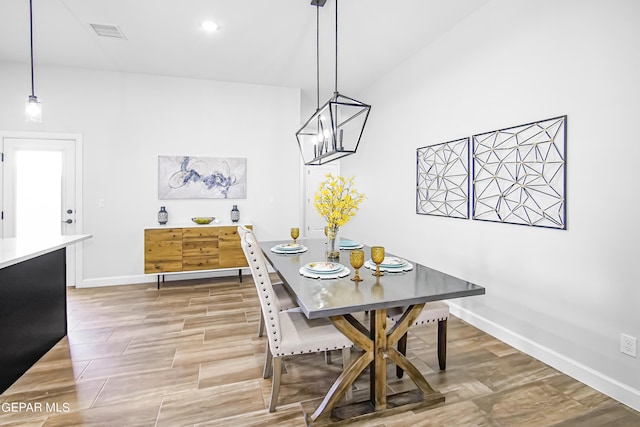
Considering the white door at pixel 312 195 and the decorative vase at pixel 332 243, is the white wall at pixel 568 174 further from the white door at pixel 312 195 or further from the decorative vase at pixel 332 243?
the white door at pixel 312 195

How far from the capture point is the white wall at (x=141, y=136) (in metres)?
4.30

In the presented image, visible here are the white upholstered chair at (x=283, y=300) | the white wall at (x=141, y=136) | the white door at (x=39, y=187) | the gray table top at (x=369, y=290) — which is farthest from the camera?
the white wall at (x=141, y=136)

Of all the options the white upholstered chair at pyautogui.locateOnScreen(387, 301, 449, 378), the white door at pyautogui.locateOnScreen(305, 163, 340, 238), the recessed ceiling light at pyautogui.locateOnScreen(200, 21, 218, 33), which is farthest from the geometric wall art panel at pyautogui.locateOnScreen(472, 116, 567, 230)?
the white door at pyautogui.locateOnScreen(305, 163, 340, 238)

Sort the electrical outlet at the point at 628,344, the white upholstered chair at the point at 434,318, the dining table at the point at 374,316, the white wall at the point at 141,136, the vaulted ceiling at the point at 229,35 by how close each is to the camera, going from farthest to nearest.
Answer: the white wall at the point at 141,136, the vaulted ceiling at the point at 229,35, the white upholstered chair at the point at 434,318, the electrical outlet at the point at 628,344, the dining table at the point at 374,316

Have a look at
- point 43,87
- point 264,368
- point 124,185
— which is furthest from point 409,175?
point 43,87

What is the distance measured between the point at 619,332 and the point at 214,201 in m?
4.45

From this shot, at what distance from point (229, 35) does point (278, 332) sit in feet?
9.95

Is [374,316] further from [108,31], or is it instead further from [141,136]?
[141,136]

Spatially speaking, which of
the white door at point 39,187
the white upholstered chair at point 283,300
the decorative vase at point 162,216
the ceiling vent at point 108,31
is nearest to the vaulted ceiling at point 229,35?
the ceiling vent at point 108,31

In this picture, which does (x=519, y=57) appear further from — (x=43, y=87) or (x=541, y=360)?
(x=43, y=87)

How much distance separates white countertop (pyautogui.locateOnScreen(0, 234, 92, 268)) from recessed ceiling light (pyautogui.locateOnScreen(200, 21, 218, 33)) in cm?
221

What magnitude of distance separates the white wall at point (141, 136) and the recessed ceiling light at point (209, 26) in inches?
60.8

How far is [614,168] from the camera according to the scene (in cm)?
201

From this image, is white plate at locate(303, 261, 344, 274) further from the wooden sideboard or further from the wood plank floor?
the wooden sideboard
